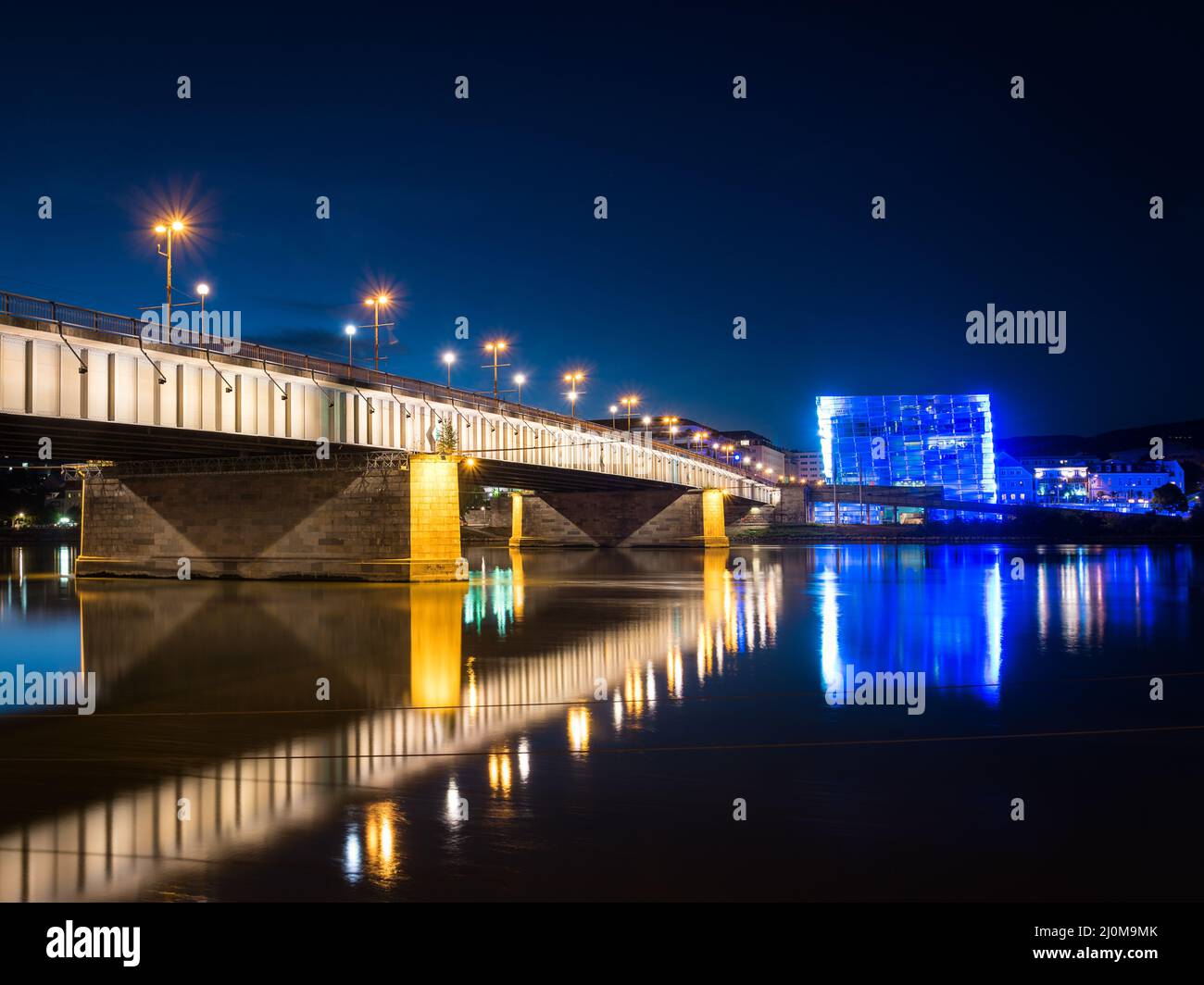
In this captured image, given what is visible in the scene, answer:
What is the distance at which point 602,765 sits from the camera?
39.5 ft

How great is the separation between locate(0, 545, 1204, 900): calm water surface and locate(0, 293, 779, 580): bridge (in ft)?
33.6

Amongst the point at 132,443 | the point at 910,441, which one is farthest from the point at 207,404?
the point at 910,441

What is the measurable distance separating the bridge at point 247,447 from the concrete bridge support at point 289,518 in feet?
0.23

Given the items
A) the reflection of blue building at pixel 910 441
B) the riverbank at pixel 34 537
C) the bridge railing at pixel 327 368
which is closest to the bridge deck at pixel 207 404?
the bridge railing at pixel 327 368

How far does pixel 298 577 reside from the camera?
4975cm

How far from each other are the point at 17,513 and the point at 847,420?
136174mm

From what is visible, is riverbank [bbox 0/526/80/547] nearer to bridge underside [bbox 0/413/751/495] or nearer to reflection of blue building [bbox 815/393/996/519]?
bridge underside [bbox 0/413/751/495]

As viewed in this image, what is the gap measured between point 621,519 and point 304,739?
320ft

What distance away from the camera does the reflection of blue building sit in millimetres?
170125

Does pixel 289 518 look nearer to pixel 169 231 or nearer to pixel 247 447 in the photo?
pixel 247 447

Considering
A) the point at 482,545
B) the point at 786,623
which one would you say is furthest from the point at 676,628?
the point at 482,545

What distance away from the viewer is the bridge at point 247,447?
112 feet

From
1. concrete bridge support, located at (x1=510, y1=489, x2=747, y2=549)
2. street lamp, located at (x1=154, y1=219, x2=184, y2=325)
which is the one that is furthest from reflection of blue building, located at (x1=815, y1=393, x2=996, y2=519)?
street lamp, located at (x1=154, y1=219, x2=184, y2=325)
